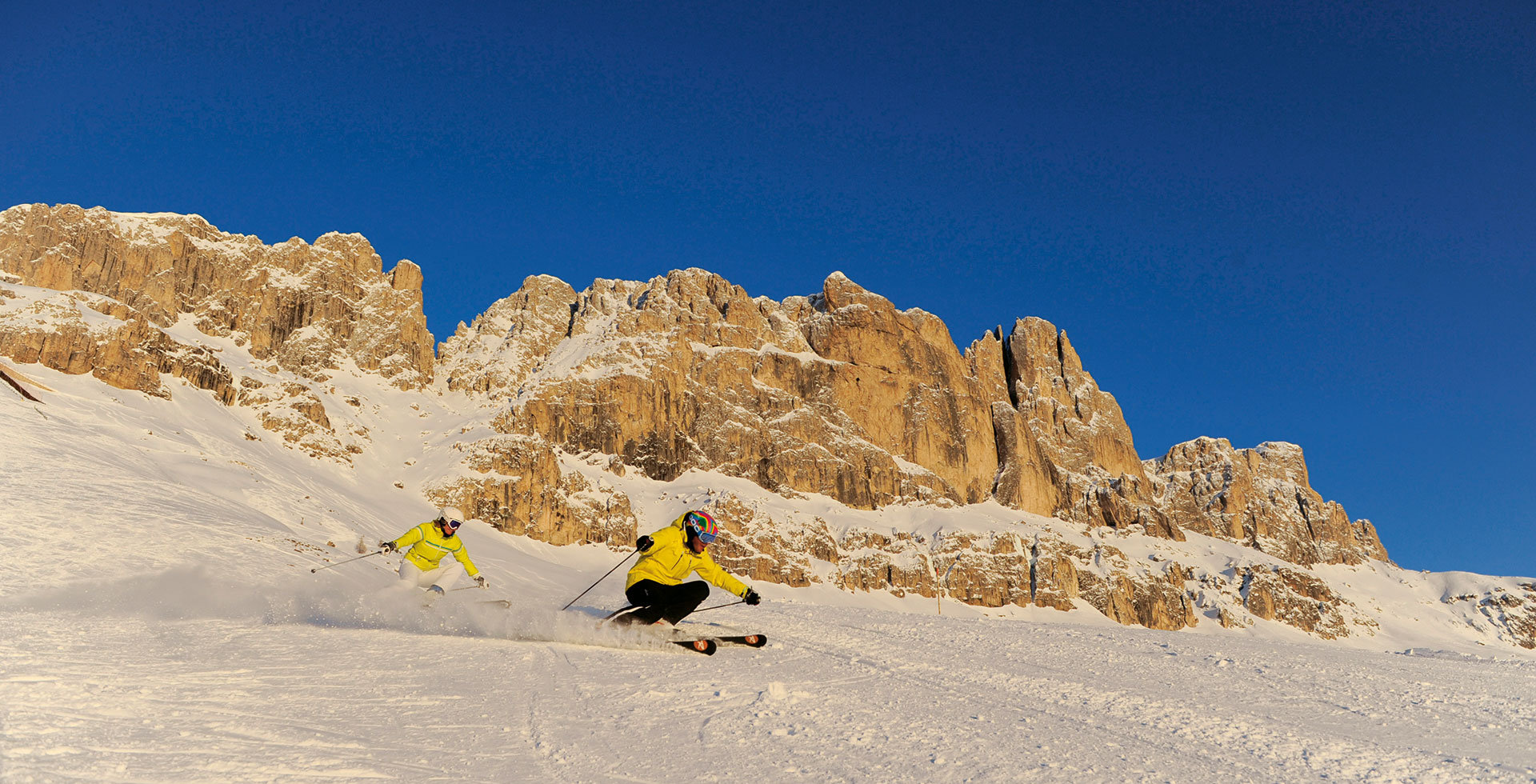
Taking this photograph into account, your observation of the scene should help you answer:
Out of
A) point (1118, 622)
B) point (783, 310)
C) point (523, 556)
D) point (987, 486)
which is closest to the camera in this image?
point (523, 556)

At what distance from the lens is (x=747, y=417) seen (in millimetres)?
126312

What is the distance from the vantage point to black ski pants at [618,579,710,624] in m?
10.4

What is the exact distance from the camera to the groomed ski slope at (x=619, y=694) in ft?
14.3

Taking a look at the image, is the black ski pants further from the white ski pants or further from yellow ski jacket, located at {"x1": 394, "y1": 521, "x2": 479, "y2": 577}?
the white ski pants

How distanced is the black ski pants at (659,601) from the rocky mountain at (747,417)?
81.7m

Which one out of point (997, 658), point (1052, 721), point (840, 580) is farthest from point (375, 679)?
point (840, 580)

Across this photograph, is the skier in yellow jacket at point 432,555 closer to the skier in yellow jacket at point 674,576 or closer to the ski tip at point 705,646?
the skier in yellow jacket at point 674,576

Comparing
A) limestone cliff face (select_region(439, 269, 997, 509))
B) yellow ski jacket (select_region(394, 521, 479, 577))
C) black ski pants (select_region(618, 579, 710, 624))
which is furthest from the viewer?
limestone cliff face (select_region(439, 269, 997, 509))

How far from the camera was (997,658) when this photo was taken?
974cm

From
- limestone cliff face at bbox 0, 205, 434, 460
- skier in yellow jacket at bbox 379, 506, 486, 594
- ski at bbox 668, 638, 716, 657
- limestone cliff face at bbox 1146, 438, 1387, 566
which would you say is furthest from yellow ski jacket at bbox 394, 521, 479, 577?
limestone cliff face at bbox 1146, 438, 1387, 566

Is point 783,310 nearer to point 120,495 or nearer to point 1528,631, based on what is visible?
point 120,495

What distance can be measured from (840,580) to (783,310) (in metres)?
65.4

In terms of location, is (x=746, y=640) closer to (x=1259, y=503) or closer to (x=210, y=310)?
(x=210, y=310)

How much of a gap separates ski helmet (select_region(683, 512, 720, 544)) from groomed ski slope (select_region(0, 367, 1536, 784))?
5.57 ft
